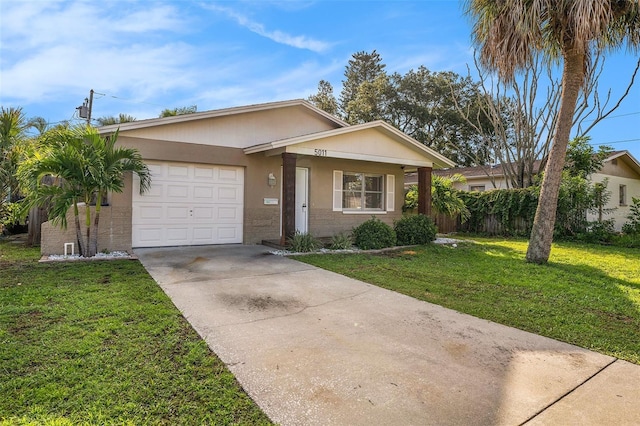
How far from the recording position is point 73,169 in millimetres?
7152

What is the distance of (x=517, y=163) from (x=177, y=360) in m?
19.2

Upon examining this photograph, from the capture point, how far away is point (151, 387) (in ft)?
8.60

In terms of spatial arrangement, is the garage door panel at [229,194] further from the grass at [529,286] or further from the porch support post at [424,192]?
the porch support post at [424,192]

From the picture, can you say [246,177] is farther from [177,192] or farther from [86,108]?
[86,108]

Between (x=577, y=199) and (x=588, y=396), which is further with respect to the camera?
(x=577, y=199)

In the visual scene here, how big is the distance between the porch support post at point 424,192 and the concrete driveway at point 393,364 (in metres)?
7.53

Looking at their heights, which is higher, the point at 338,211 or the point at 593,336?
the point at 338,211

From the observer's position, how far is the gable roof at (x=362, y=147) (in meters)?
9.42

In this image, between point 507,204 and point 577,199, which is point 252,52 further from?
point 577,199

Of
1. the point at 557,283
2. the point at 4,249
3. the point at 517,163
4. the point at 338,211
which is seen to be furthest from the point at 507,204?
the point at 4,249

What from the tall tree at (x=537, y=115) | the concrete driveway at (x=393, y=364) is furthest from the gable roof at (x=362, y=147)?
the tall tree at (x=537, y=115)

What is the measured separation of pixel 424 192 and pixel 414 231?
1.93m

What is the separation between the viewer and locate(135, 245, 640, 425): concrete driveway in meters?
2.43

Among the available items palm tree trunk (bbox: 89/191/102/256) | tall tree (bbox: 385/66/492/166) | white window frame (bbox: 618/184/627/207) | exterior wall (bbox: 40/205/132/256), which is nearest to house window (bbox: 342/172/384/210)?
exterior wall (bbox: 40/205/132/256)
